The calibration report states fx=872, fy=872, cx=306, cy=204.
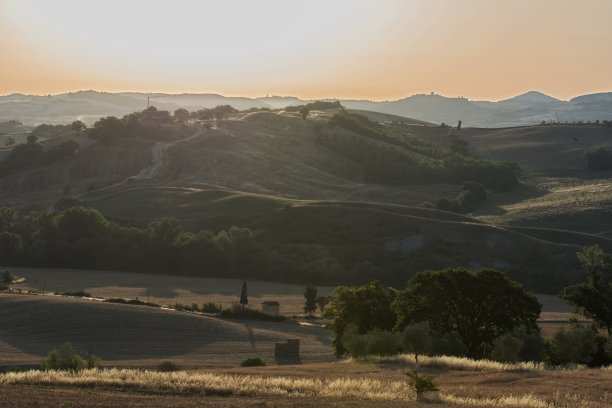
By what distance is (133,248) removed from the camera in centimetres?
9912

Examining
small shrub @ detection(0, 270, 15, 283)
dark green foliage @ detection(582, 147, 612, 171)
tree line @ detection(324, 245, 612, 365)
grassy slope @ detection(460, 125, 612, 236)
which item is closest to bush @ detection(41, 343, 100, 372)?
tree line @ detection(324, 245, 612, 365)

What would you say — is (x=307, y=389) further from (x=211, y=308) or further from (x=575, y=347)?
(x=211, y=308)

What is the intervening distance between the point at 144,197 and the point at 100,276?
41798 millimetres

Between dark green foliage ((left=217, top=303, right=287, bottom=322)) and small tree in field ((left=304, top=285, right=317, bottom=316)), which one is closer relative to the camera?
dark green foliage ((left=217, top=303, right=287, bottom=322))

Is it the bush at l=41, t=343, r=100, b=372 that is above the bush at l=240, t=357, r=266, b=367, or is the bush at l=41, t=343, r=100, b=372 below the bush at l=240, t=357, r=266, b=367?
above

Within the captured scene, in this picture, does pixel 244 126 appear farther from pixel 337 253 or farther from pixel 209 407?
pixel 209 407

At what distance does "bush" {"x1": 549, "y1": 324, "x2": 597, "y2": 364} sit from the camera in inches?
1612

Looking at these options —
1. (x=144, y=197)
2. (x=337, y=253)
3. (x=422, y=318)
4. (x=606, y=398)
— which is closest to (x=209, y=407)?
(x=606, y=398)

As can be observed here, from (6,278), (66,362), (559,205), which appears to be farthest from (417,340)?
(559,205)

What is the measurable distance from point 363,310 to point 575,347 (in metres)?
13.6

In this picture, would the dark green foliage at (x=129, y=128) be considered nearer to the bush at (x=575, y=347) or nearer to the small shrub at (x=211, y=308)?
the small shrub at (x=211, y=308)

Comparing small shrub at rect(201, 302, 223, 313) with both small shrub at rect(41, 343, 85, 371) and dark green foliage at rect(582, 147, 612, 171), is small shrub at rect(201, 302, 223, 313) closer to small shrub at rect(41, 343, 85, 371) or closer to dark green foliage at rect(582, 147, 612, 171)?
small shrub at rect(41, 343, 85, 371)

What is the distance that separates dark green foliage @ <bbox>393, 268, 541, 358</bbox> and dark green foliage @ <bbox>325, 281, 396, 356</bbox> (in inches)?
125

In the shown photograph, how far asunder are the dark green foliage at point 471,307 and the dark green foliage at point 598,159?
14306cm
